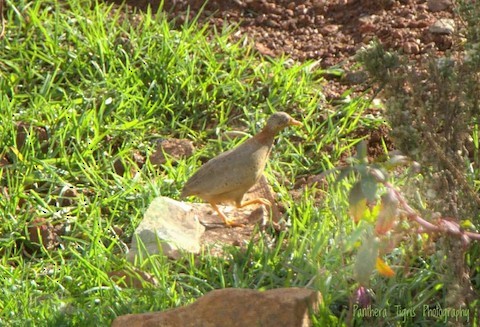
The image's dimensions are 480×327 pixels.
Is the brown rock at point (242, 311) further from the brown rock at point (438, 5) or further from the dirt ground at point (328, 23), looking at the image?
the brown rock at point (438, 5)

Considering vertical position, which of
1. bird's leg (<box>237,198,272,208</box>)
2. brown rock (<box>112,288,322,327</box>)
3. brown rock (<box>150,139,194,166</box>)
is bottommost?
brown rock (<box>150,139,194,166</box>)

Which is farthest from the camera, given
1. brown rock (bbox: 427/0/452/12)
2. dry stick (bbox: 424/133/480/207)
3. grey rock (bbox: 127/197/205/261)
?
brown rock (bbox: 427/0/452/12)

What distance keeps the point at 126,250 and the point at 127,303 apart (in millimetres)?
639

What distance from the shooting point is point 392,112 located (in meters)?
4.17

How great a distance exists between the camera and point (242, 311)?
14.1 ft

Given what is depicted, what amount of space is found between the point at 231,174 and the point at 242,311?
1.25m

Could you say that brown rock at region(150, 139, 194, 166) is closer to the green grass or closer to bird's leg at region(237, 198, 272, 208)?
the green grass

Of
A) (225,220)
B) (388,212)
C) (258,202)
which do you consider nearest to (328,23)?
(258,202)

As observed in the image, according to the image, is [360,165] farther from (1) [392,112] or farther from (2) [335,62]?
(2) [335,62]

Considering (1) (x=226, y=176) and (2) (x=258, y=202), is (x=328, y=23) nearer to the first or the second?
Answer: (2) (x=258, y=202)

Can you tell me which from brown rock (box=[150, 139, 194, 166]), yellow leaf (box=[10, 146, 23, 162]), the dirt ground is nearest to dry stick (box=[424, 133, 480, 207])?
brown rock (box=[150, 139, 194, 166])

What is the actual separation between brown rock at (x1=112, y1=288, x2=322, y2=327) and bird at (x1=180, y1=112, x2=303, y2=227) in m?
1.16

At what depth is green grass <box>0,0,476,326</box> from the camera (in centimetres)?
486

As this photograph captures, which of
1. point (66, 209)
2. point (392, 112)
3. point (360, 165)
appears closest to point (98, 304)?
point (66, 209)
